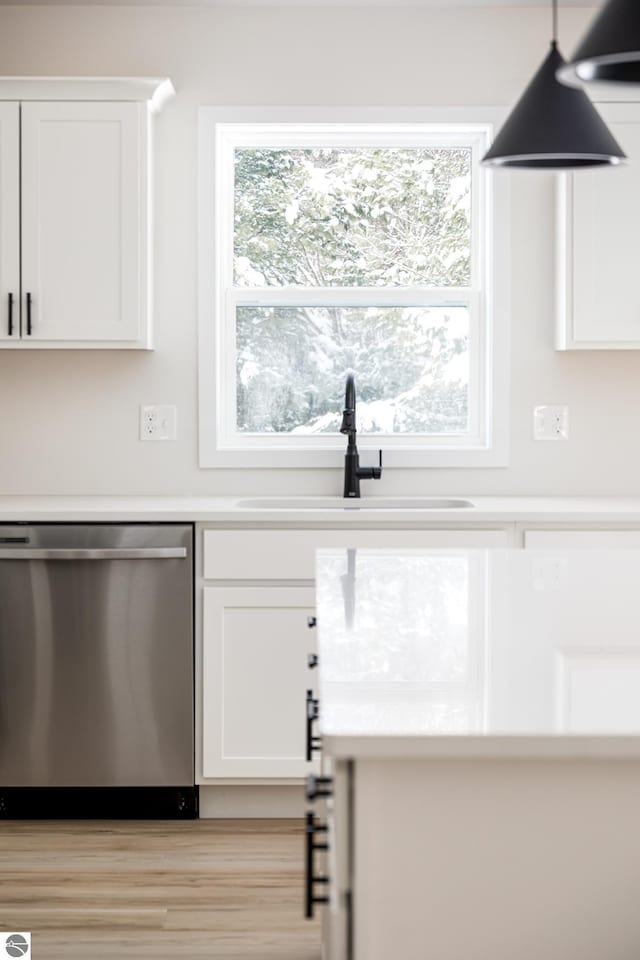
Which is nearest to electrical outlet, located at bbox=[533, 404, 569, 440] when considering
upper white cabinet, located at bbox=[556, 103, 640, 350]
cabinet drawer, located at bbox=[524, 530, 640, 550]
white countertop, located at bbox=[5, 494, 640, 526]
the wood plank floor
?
upper white cabinet, located at bbox=[556, 103, 640, 350]

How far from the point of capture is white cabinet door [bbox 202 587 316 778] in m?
3.22

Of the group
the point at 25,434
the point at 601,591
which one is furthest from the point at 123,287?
the point at 601,591

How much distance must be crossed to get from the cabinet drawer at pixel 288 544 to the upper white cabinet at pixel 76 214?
2.41 ft

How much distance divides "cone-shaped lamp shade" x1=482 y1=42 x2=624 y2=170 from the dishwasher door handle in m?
1.59

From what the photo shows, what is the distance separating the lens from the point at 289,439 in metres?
3.83

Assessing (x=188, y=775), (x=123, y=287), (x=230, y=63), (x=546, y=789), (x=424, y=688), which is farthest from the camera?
(x=230, y=63)

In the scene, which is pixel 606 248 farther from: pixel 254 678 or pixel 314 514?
pixel 254 678

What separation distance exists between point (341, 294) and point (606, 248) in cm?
90

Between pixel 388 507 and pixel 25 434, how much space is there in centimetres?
126

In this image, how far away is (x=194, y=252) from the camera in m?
3.72

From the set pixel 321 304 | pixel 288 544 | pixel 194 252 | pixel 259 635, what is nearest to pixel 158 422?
pixel 194 252

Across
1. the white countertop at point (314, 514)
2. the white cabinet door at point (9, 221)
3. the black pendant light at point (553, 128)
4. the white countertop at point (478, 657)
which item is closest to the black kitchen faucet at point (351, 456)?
the white countertop at point (314, 514)

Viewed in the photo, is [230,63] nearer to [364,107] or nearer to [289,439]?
[364,107]

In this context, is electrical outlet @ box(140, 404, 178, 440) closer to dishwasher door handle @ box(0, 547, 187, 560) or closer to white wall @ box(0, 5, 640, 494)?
white wall @ box(0, 5, 640, 494)
